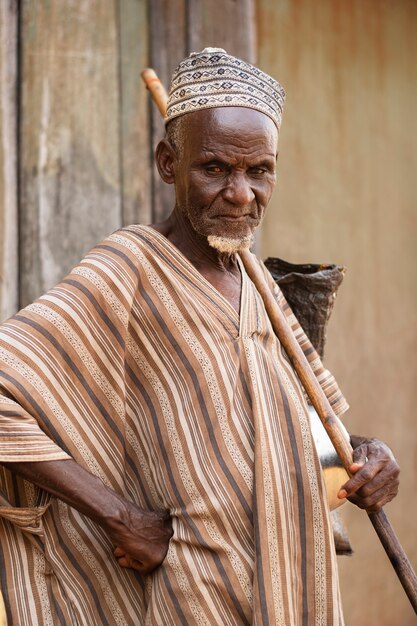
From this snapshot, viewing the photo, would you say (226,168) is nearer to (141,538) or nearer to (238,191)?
(238,191)

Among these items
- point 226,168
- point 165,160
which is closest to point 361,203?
point 165,160

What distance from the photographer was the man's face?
2.50 m

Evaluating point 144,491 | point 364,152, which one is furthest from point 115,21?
point 144,491

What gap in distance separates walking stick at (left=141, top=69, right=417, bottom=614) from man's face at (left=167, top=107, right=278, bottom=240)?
216 mm

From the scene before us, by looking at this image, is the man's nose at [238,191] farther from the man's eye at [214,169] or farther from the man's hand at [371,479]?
the man's hand at [371,479]

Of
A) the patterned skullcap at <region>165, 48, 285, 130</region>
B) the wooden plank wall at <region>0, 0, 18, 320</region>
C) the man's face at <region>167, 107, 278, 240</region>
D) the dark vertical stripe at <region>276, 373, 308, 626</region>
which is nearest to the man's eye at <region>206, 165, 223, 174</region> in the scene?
the man's face at <region>167, 107, 278, 240</region>

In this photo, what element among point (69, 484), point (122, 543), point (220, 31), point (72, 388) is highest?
point (220, 31)

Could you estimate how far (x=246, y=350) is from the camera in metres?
2.53

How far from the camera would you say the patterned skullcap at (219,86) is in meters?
2.54

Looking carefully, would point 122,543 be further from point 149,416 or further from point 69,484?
point 149,416

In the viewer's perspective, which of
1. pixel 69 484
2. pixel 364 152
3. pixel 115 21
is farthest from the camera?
pixel 364 152

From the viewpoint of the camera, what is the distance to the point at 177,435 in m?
2.43

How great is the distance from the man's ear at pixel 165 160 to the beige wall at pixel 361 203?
1576mm

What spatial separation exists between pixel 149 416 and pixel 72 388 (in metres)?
0.21
